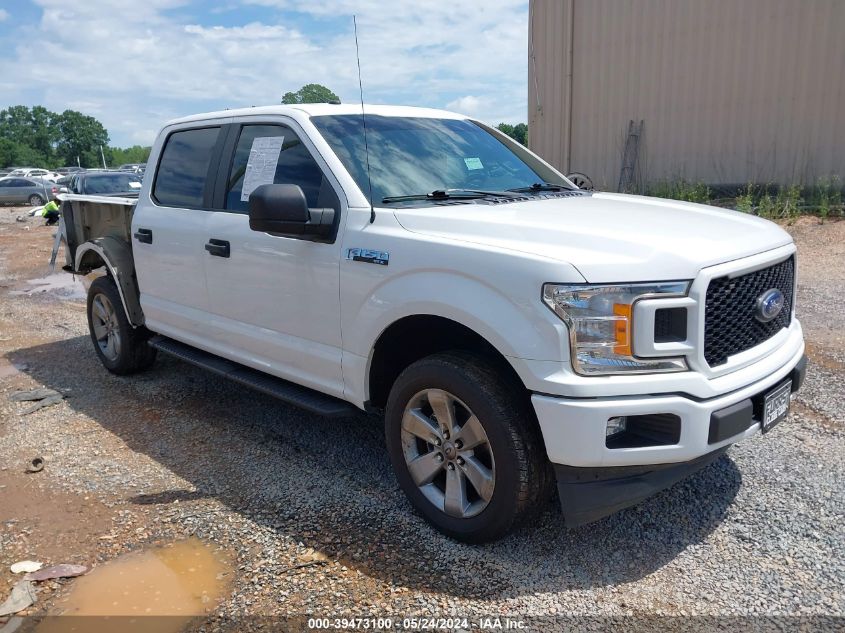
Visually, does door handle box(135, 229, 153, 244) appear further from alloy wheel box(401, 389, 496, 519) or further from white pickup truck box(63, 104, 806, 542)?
alloy wheel box(401, 389, 496, 519)

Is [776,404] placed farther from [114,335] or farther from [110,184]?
[110,184]

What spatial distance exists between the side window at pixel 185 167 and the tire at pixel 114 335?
1145mm

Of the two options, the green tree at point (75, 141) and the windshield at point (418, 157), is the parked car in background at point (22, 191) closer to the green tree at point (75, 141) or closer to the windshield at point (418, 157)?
the windshield at point (418, 157)

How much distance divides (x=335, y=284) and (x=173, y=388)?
2.78 meters

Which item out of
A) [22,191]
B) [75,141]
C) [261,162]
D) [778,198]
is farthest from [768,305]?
[75,141]

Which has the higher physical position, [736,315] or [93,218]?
[93,218]

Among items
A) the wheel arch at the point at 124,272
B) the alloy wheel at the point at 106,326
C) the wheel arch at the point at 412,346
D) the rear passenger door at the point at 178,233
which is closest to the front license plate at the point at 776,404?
the wheel arch at the point at 412,346

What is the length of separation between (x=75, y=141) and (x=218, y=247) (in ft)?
383

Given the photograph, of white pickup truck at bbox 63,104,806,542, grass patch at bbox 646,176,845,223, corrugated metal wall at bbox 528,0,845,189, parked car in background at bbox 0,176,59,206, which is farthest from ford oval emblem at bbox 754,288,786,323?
parked car in background at bbox 0,176,59,206

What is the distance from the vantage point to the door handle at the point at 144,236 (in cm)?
505

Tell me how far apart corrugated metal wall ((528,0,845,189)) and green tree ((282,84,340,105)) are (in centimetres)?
973

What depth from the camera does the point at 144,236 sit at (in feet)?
16.8

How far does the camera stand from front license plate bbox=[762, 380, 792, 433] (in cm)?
296

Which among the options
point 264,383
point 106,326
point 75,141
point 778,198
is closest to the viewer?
point 264,383
